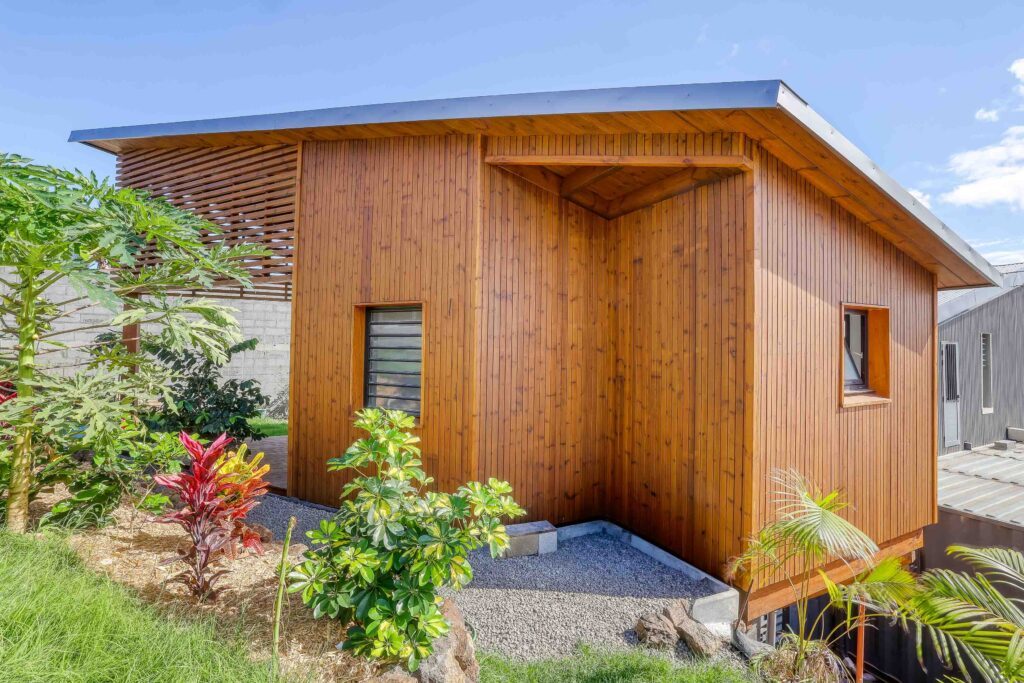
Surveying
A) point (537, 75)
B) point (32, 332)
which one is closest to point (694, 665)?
point (32, 332)

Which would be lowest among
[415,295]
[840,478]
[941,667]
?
[941,667]

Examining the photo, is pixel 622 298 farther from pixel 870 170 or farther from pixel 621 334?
pixel 870 170

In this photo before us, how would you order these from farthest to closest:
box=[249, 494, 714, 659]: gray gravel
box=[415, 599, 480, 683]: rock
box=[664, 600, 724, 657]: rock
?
box=[249, 494, 714, 659]: gray gravel
box=[664, 600, 724, 657]: rock
box=[415, 599, 480, 683]: rock

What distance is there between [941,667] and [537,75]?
9262mm

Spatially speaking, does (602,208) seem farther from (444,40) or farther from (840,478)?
(840,478)

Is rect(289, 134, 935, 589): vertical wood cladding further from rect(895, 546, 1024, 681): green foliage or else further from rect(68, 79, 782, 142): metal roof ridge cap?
rect(895, 546, 1024, 681): green foliage

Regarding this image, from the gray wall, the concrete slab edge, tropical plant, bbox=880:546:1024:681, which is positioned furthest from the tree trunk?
the gray wall

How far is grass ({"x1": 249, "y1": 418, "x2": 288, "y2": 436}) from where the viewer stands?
31.9 feet

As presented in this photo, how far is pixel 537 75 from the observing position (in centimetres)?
A: 669

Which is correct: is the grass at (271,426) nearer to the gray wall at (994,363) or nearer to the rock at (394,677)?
the rock at (394,677)

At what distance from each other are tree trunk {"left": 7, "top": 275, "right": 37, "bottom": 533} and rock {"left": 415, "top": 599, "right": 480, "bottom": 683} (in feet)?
10.5

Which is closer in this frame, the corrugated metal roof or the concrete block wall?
the corrugated metal roof

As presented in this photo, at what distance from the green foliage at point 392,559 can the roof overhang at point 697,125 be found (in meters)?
2.97

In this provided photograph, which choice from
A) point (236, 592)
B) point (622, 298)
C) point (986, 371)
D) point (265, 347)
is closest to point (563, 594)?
point (236, 592)
